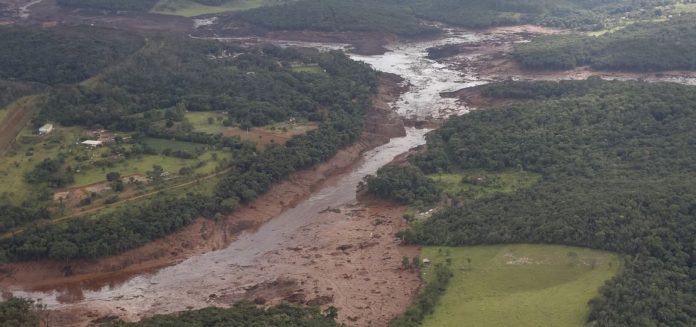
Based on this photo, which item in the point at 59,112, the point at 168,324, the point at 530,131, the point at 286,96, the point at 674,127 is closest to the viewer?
the point at 168,324

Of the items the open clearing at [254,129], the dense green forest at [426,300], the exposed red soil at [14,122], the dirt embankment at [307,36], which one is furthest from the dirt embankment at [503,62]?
the exposed red soil at [14,122]

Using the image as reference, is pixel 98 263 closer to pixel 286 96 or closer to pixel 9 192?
pixel 9 192

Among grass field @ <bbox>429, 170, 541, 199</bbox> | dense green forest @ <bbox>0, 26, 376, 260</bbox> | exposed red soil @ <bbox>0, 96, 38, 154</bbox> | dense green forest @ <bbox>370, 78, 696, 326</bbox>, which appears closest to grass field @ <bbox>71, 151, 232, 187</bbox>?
dense green forest @ <bbox>0, 26, 376, 260</bbox>

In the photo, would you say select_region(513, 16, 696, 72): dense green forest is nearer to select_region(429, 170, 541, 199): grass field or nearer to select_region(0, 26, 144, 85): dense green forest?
select_region(429, 170, 541, 199): grass field

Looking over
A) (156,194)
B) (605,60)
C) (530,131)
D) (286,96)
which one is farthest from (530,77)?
(156,194)

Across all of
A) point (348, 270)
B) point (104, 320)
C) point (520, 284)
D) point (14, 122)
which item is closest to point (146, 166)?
point (14, 122)

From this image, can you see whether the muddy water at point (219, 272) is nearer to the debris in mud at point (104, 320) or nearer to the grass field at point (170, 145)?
the debris in mud at point (104, 320)

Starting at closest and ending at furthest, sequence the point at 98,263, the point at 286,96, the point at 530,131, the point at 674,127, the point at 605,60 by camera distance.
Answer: the point at 98,263, the point at 674,127, the point at 530,131, the point at 286,96, the point at 605,60
